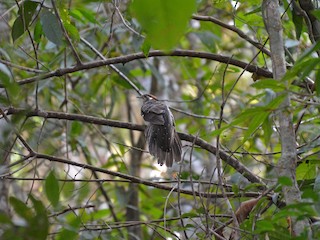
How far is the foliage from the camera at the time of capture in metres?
1.43

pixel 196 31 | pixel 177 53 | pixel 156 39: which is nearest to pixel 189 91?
pixel 196 31

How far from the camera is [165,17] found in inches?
37.7

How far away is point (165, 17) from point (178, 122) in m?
3.60

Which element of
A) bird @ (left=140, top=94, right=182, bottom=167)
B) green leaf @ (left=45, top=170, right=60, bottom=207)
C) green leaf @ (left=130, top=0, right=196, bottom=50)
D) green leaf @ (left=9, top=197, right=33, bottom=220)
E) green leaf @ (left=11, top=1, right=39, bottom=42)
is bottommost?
green leaf @ (left=9, top=197, right=33, bottom=220)

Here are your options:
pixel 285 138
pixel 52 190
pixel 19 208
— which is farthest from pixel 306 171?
pixel 19 208

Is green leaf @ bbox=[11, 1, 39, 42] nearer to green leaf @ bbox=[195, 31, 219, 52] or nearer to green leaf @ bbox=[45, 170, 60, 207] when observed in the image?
green leaf @ bbox=[45, 170, 60, 207]

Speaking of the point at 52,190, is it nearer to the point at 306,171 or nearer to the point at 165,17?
the point at 165,17

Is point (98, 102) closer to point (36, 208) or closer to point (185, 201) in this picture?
point (185, 201)

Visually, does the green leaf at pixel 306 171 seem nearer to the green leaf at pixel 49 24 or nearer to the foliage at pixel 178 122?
the foliage at pixel 178 122

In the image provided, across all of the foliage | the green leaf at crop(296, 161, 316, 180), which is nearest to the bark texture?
the foliage

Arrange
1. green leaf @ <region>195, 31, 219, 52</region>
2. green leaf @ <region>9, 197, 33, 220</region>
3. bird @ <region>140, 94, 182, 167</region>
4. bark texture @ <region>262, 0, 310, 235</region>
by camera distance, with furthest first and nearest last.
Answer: green leaf @ <region>195, 31, 219, 52</region> < bird @ <region>140, 94, 182, 167</region> < bark texture @ <region>262, 0, 310, 235</region> < green leaf @ <region>9, 197, 33, 220</region>

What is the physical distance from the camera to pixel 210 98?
4.46 meters

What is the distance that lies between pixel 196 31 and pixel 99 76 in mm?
1104

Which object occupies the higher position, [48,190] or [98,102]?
[98,102]
